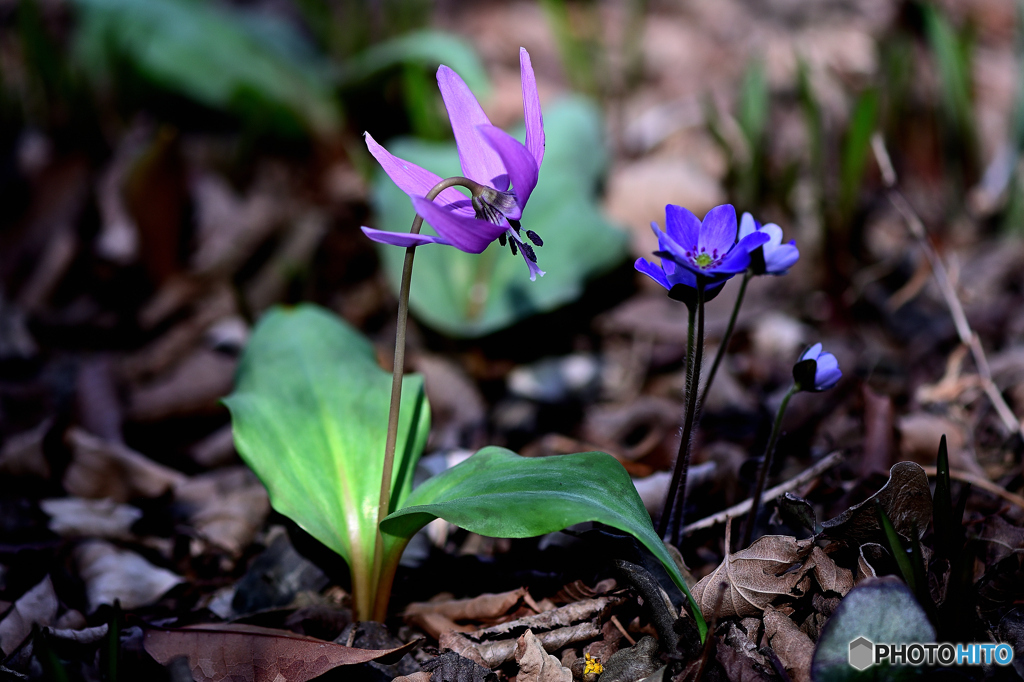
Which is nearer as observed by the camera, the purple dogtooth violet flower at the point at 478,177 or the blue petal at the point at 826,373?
the purple dogtooth violet flower at the point at 478,177

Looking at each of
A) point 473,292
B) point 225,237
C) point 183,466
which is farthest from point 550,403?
point 225,237

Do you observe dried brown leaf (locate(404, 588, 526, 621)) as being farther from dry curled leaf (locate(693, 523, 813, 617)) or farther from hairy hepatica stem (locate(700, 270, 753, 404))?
hairy hepatica stem (locate(700, 270, 753, 404))

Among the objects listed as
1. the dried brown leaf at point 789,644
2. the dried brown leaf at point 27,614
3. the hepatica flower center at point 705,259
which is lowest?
the dried brown leaf at point 27,614

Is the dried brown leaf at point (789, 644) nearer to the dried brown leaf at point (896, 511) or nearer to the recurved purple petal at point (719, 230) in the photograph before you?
the dried brown leaf at point (896, 511)

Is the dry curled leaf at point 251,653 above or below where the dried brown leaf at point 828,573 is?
below

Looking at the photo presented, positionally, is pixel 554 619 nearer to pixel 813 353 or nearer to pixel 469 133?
pixel 813 353

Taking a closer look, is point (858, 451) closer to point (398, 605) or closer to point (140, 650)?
point (398, 605)

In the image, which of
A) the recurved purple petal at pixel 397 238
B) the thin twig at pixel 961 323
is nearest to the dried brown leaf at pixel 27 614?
the recurved purple petal at pixel 397 238
